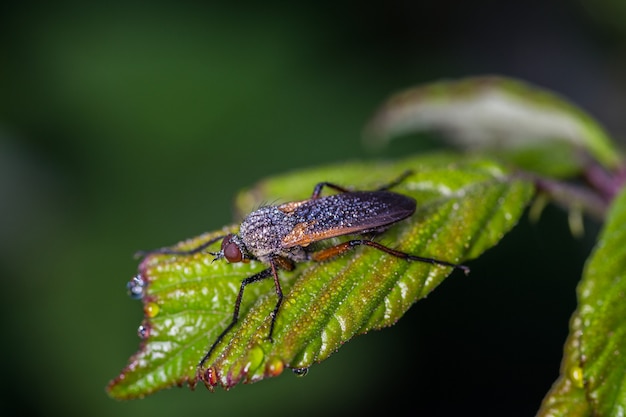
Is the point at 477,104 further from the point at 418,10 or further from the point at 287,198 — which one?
the point at 418,10

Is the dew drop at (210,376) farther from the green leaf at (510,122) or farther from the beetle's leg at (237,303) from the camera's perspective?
the green leaf at (510,122)

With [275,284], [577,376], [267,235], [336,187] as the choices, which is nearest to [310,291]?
[275,284]

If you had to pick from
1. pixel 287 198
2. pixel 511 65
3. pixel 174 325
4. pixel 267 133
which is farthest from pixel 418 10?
pixel 174 325

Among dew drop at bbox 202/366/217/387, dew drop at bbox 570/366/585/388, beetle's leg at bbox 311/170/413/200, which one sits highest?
beetle's leg at bbox 311/170/413/200

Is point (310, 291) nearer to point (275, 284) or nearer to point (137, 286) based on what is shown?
point (275, 284)

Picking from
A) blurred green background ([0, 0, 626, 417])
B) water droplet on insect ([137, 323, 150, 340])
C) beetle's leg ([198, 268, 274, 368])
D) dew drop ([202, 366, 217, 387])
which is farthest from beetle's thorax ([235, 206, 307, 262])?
blurred green background ([0, 0, 626, 417])

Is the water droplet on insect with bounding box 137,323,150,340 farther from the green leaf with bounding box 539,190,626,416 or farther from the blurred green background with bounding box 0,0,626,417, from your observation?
the blurred green background with bounding box 0,0,626,417

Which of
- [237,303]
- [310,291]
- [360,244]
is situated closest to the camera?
[310,291]
